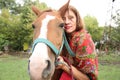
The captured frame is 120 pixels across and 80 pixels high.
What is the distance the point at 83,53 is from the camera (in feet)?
8.50

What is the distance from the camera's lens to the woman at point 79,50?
258 centimetres

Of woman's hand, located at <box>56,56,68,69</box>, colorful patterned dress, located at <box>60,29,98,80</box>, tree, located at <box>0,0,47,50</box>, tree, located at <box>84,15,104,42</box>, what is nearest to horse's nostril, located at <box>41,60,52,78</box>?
woman's hand, located at <box>56,56,68,69</box>

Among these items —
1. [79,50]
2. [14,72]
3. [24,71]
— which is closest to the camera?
[79,50]

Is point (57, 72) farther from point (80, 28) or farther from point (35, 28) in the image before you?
point (35, 28)

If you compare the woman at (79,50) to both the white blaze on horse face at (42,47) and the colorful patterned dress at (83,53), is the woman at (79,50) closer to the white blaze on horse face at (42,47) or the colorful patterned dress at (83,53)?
the colorful patterned dress at (83,53)

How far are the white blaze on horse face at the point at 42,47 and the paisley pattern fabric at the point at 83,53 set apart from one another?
486 millimetres

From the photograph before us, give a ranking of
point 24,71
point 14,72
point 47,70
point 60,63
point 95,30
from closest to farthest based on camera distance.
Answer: point 47,70, point 60,63, point 14,72, point 24,71, point 95,30

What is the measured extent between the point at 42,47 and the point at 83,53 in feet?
2.31

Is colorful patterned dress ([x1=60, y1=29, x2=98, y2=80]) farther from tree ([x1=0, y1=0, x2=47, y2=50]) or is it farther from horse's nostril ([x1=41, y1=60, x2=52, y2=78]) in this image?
tree ([x1=0, y1=0, x2=47, y2=50])

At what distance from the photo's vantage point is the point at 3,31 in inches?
1409

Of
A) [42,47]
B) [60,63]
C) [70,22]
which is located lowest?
[60,63]

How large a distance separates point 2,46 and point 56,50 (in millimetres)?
31930

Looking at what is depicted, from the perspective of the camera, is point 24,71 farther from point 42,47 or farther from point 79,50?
point 42,47

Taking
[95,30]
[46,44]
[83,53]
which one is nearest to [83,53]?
[83,53]
